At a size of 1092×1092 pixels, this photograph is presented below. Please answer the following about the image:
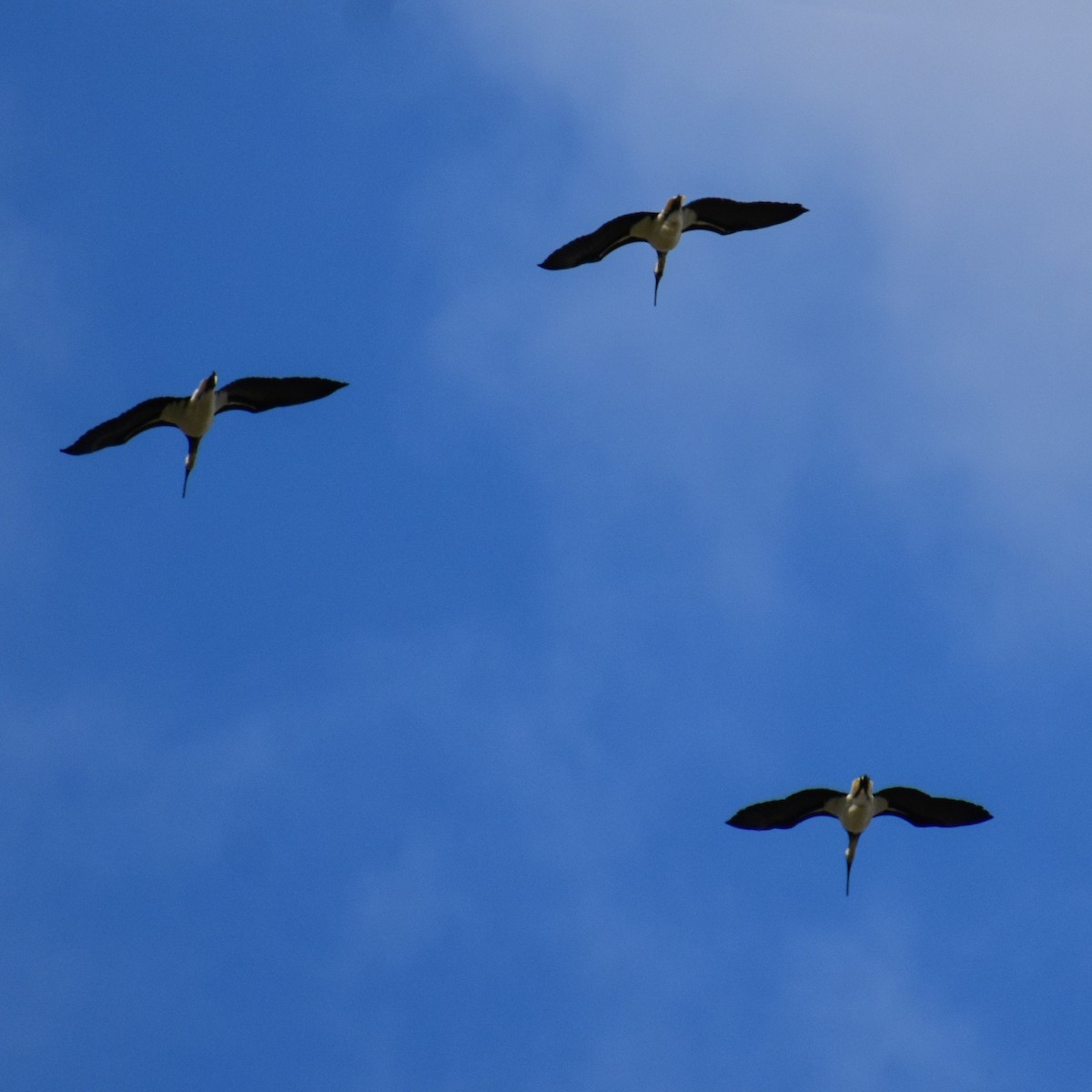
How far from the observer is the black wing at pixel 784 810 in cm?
4809

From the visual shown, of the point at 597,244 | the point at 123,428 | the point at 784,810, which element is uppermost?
the point at 597,244

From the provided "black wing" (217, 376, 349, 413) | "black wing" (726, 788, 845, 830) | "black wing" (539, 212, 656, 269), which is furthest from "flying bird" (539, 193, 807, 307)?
"black wing" (726, 788, 845, 830)

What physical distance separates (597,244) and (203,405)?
8.98m

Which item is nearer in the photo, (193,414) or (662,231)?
(193,414)

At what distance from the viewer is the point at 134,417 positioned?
47.2 m

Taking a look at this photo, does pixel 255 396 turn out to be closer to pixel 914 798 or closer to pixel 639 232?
pixel 639 232

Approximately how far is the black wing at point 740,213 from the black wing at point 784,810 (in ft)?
40.2

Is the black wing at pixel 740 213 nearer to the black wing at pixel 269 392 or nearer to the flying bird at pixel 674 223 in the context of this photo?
the flying bird at pixel 674 223

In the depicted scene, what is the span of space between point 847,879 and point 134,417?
18.5 m

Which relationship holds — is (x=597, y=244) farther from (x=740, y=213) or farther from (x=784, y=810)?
(x=784, y=810)

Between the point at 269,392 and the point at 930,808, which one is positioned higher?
the point at 269,392

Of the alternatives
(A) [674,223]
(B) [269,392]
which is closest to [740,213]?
(A) [674,223]

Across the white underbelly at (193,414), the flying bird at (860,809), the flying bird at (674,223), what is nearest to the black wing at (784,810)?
the flying bird at (860,809)

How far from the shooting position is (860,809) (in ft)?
160
